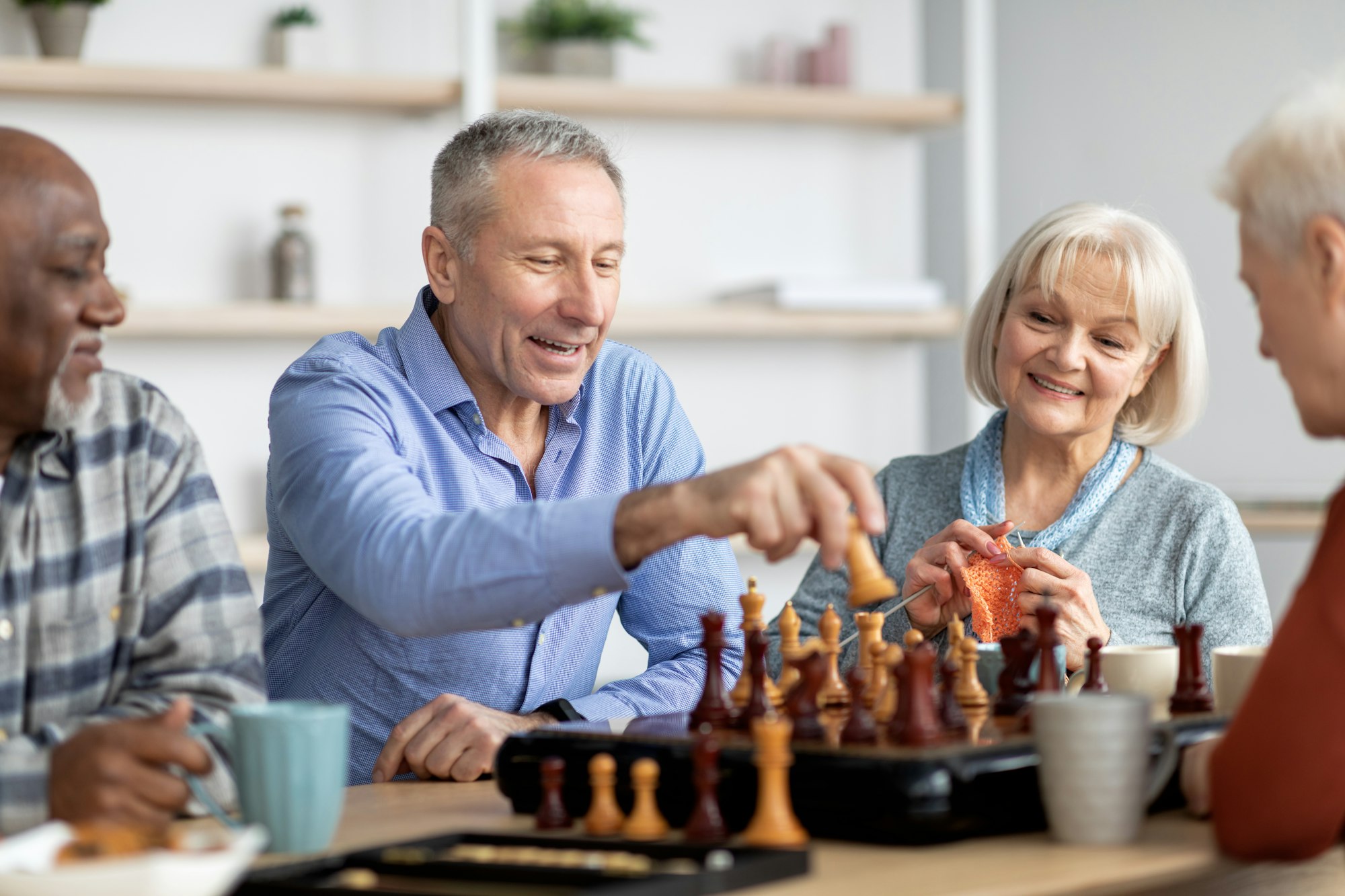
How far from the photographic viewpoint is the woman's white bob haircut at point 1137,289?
242 cm

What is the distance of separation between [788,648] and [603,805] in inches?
16.0

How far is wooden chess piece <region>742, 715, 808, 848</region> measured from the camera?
1.24 m

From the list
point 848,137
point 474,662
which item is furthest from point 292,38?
point 474,662

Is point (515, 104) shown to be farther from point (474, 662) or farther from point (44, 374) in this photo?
point (44, 374)

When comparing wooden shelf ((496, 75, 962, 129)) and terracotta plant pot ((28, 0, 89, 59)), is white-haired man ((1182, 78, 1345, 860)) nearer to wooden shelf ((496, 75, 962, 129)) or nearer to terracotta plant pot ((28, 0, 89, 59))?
wooden shelf ((496, 75, 962, 129))

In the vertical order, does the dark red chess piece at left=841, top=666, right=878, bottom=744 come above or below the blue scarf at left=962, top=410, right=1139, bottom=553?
below

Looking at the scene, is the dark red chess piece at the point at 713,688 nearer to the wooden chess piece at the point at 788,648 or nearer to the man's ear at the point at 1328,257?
the wooden chess piece at the point at 788,648

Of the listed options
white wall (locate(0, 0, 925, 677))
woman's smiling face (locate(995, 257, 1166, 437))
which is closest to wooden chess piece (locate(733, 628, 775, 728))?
woman's smiling face (locate(995, 257, 1166, 437))

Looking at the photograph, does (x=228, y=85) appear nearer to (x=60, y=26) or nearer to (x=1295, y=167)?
(x=60, y=26)

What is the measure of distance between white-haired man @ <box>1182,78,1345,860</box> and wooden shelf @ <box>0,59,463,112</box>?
2803mm

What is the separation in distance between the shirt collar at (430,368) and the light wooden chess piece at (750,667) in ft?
1.78

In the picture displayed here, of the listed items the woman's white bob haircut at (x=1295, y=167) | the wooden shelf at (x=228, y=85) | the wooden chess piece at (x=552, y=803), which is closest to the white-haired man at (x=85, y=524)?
the wooden chess piece at (x=552, y=803)

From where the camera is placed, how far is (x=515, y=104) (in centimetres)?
409

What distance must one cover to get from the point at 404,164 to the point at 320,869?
3.15m
